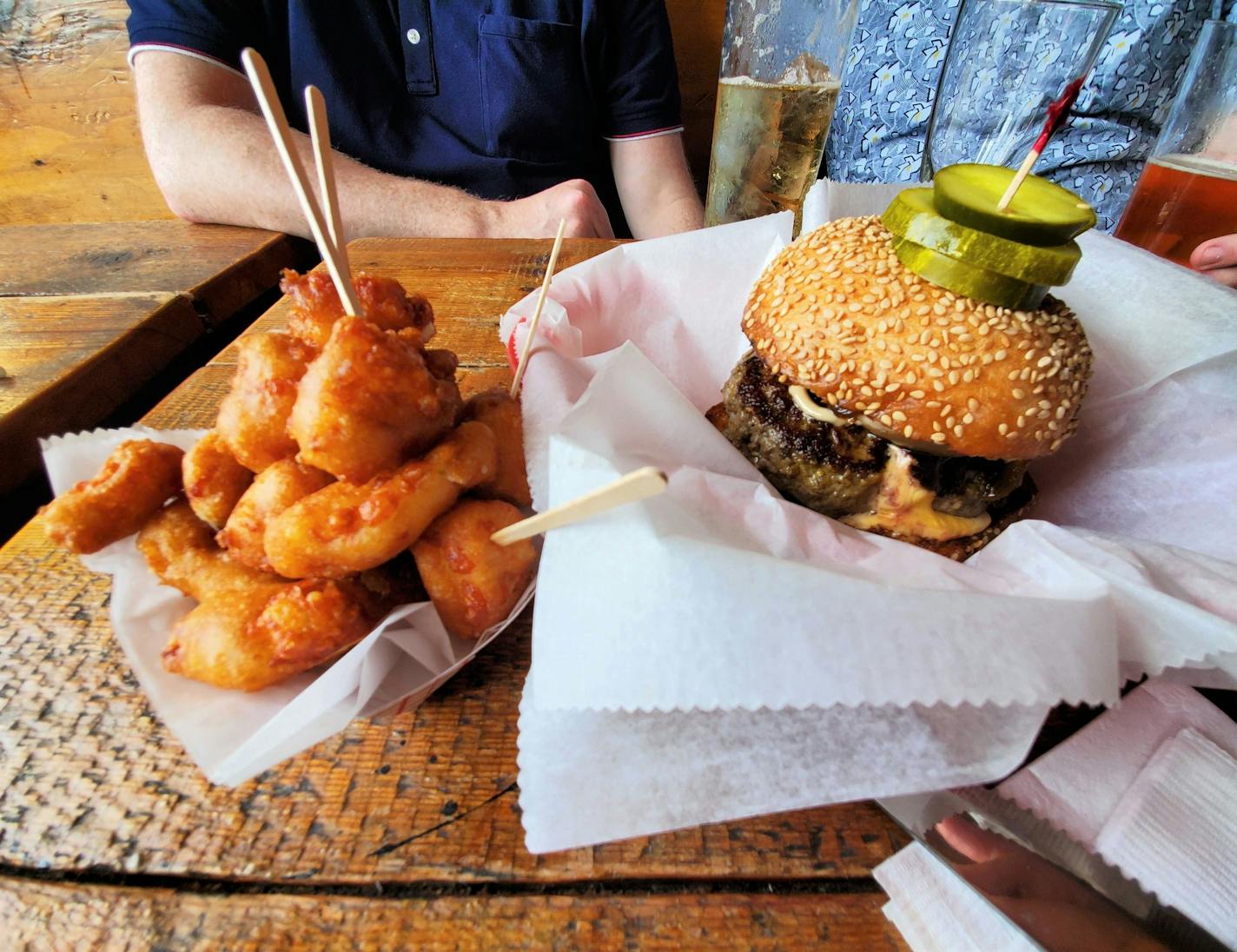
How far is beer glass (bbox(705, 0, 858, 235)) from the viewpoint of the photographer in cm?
195

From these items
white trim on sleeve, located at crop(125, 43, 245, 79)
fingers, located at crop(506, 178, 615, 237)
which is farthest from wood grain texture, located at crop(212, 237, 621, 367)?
white trim on sleeve, located at crop(125, 43, 245, 79)

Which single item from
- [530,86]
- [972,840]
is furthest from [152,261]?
[972,840]

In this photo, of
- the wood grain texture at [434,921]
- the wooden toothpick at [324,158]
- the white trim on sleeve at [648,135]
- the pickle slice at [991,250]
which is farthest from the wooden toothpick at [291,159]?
the white trim on sleeve at [648,135]

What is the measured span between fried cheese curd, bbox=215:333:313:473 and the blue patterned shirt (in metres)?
1.55

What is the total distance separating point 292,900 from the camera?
64 cm

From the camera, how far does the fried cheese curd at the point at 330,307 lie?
2.83ft

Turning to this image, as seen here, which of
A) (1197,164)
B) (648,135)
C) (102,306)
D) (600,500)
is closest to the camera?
(600,500)

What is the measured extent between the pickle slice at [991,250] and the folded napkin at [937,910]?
76cm

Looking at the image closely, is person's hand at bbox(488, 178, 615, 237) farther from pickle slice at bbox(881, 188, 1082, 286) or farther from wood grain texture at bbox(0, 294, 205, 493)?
pickle slice at bbox(881, 188, 1082, 286)

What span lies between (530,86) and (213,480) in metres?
2.39

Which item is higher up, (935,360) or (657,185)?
(935,360)

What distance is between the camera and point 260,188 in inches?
91.8

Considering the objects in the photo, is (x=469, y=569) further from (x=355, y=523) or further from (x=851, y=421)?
(x=851, y=421)

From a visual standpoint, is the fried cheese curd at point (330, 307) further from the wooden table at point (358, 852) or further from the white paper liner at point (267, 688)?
the wooden table at point (358, 852)
